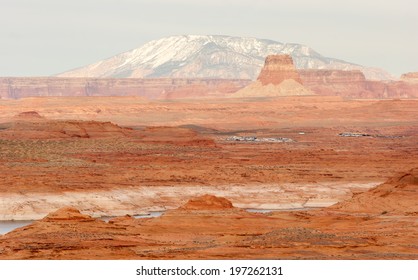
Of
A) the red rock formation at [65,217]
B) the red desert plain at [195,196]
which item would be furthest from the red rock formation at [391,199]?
the red rock formation at [65,217]

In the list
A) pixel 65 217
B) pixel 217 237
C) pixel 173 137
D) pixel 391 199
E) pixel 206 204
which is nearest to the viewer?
pixel 217 237

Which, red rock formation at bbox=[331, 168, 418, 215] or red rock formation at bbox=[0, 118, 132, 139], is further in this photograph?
red rock formation at bbox=[0, 118, 132, 139]

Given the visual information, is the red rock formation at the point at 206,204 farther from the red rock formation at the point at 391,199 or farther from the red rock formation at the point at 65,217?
the red rock formation at the point at 65,217

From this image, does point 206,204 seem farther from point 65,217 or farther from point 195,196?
point 195,196

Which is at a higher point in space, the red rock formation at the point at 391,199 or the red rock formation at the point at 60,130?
the red rock formation at the point at 391,199

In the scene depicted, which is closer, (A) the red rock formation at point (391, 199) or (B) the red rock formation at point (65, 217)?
(B) the red rock formation at point (65, 217)

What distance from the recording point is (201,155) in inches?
4894

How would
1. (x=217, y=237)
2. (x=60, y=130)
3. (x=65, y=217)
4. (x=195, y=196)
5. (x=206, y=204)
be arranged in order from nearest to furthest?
(x=217, y=237) < (x=65, y=217) < (x=206, y=204) < (x=195, y=196) < (x=60, y=130)

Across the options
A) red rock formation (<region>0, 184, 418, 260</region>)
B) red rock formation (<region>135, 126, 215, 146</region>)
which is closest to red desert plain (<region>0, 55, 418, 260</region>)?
red rock formation (<region>0, 184, 418, 260</region>)

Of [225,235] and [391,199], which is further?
[391,199]

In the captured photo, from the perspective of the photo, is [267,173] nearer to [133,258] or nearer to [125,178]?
[125,178]

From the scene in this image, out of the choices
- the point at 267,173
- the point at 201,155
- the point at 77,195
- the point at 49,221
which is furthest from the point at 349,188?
the point at 49,221

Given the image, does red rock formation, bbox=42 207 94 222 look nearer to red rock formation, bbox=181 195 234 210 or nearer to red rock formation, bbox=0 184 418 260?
red rock formation, bbox=0 184 418 260

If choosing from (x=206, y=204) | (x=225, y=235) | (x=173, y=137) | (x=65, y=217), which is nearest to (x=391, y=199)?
(x=206, y=204)
